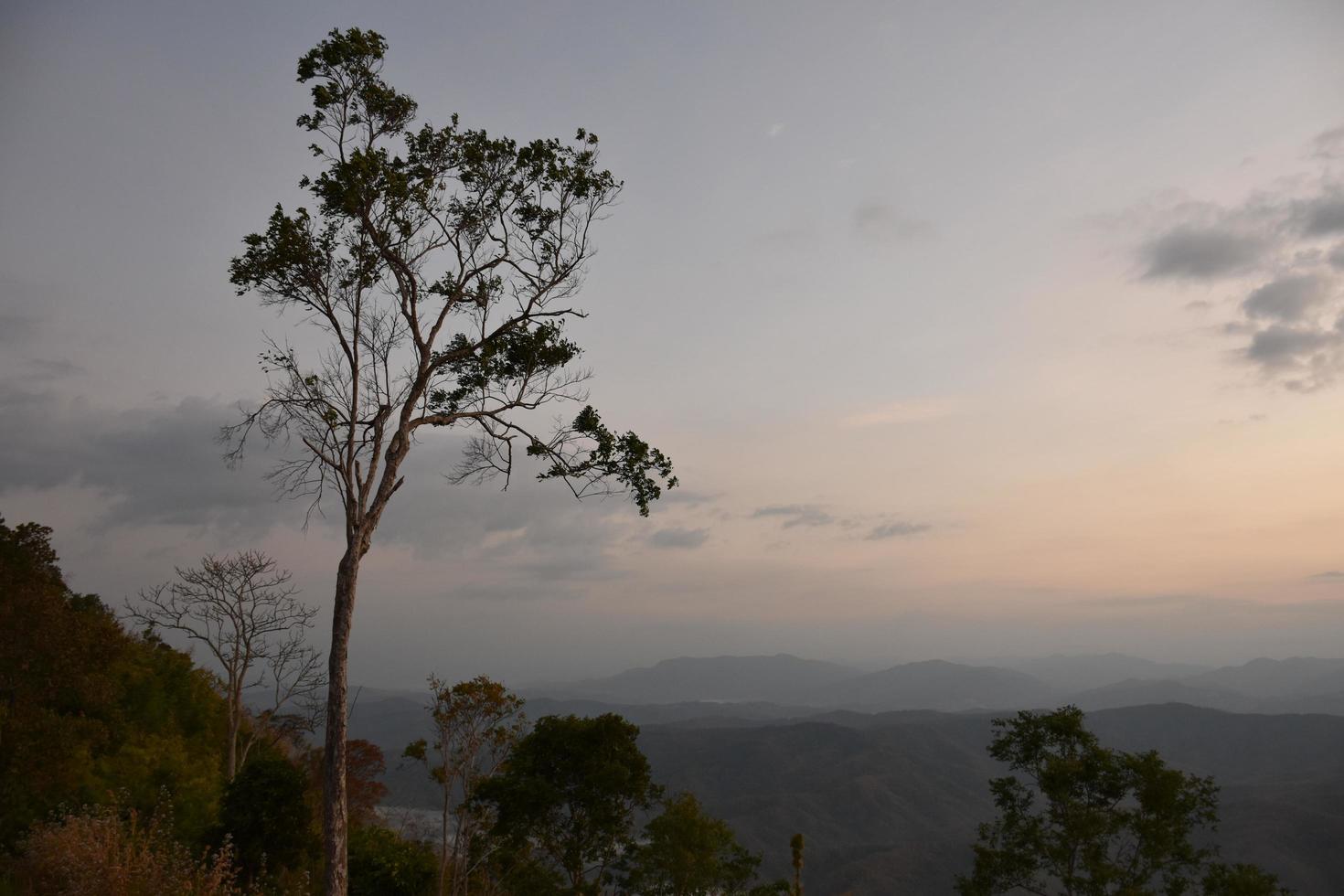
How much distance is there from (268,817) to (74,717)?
7.71 meters

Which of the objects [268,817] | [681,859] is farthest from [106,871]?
[681,859]

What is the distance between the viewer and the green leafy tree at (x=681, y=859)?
28.7 meters

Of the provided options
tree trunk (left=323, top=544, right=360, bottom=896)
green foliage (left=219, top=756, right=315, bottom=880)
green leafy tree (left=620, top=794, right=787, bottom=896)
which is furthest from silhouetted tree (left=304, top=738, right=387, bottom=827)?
tree trunk (left=323, top=544, right=360, bottom=896)

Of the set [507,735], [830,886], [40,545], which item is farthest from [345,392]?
[830,886]

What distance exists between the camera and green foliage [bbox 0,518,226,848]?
1505 centimetres

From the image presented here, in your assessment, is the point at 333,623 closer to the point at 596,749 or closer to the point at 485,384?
the point at 485,384

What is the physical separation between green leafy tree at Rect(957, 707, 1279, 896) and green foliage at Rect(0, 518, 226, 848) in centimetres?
2773

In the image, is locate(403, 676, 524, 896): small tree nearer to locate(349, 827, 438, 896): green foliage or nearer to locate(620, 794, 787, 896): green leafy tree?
locate(349, 827, 438, 896): green foliage

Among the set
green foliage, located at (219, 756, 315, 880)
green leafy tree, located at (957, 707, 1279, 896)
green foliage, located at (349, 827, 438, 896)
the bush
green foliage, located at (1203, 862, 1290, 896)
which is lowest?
green foliage, located at (1203, 862, 1290, 896)

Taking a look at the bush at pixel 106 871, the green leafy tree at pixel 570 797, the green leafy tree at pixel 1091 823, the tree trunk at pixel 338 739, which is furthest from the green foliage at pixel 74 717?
the green leafy tree at pixel 1091 823

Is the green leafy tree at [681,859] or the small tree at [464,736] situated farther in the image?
the green leafy tree at [681,859]

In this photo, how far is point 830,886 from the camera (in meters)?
138

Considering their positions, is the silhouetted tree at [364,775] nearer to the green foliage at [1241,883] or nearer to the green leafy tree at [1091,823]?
the green leafy tree at [1091,823]

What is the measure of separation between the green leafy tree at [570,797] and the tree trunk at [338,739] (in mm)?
16923
